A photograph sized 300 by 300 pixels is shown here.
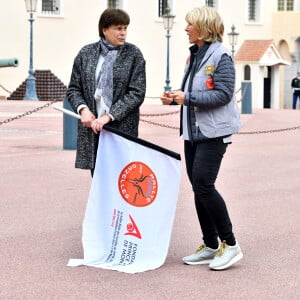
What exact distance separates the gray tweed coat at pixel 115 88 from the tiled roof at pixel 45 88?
32.4 metres

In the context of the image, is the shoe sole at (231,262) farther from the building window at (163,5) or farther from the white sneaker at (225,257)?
the building window at (163,5)

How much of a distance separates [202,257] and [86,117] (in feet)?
3.82

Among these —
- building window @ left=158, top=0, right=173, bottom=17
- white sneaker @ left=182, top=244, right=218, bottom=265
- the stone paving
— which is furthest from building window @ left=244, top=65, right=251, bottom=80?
white sneaker @ left=182, top=244, right=218, bottom=265

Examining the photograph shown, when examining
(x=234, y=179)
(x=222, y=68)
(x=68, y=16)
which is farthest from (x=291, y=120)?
(x=222, y=68)

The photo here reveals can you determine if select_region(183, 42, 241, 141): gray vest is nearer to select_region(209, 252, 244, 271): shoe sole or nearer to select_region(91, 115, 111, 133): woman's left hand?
select_region(91, 115, 111, 133): woman's left hand

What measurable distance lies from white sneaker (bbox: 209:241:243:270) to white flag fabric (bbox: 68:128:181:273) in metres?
0.32

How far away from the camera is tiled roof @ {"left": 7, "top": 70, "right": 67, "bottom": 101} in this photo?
39156mm

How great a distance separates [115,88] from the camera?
6.51 metres

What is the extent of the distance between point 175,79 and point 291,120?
71.1 feet

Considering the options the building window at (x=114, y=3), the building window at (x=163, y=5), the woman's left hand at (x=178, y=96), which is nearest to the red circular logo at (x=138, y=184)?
the woman's left hand at (x=178, y=96)

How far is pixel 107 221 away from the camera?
650 cm

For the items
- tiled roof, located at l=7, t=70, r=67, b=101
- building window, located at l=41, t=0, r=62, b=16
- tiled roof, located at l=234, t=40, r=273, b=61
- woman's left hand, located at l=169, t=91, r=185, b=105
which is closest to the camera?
woman's left hand, located at l=169, t=91, r=185, b=105

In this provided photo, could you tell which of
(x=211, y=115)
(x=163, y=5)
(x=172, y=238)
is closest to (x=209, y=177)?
(x=211, y=115)

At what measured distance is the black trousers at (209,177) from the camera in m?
6.29
